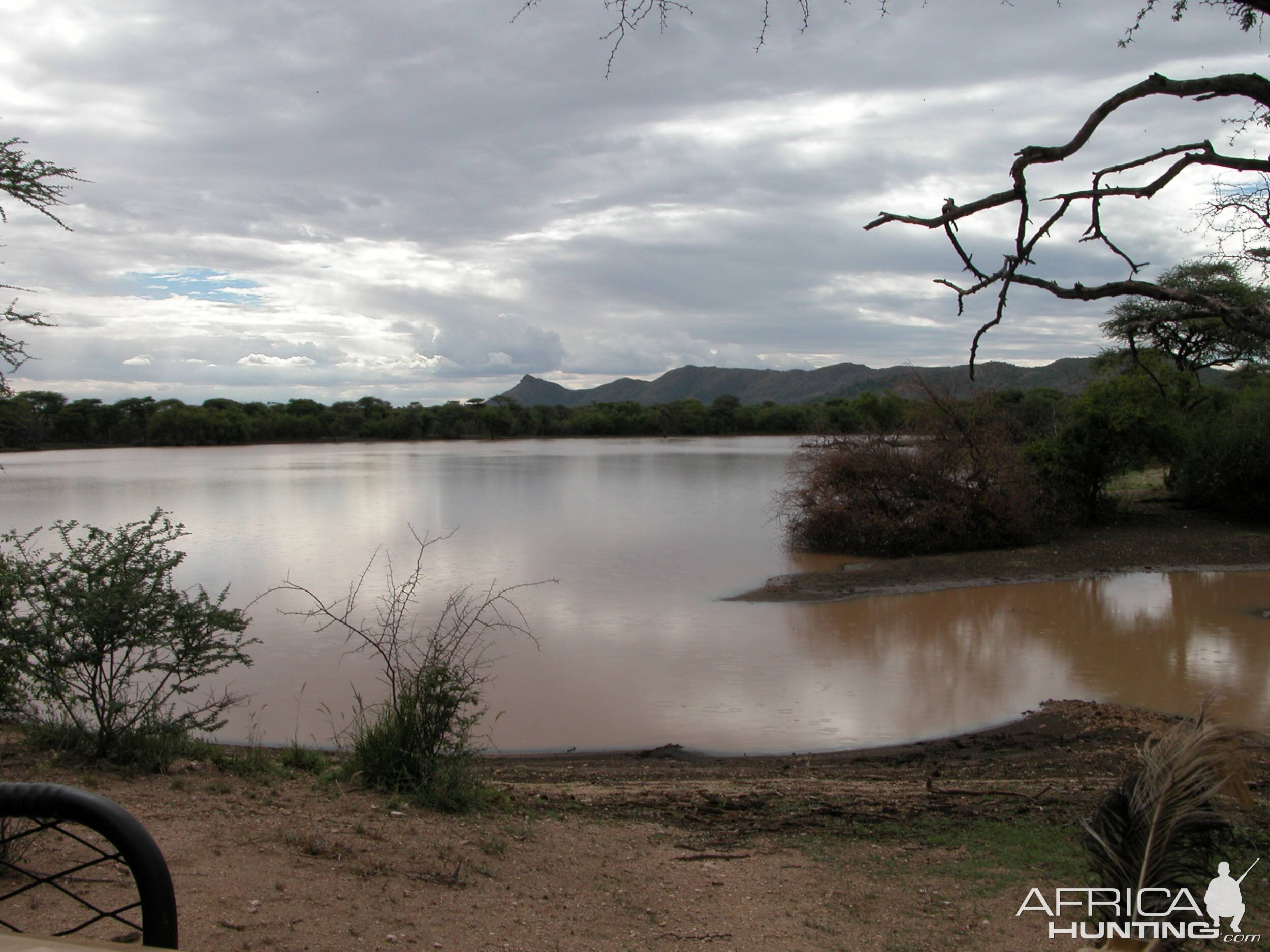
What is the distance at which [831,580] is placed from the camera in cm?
1652

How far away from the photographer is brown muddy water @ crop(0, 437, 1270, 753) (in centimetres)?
920

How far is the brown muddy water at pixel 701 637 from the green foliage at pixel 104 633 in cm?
259

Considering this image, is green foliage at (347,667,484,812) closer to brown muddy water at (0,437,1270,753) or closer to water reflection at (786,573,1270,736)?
brown muddy water at (0,437,1270,753)

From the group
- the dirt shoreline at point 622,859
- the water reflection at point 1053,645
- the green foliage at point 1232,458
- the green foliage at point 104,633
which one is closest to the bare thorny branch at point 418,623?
the green foliage at point 104,633

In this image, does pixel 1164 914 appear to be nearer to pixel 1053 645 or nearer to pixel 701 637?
pixel 701 637

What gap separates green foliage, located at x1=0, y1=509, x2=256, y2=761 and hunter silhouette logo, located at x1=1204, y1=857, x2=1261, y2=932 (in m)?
5.37

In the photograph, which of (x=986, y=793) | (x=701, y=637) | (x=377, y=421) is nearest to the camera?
(x=986, y=793)

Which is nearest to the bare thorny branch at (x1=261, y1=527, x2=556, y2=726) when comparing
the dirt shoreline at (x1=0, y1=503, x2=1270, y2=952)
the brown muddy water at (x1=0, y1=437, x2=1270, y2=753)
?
the brown muddy water at (x1=0, y1=437, x2=1270, y2=753)

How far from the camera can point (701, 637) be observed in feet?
41.2

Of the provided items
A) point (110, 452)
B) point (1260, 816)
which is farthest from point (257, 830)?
point (110, 452)

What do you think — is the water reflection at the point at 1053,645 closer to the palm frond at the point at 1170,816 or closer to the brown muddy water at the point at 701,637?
the brown muddy water at the point at 701,637

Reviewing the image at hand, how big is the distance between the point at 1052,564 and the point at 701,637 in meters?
8.52

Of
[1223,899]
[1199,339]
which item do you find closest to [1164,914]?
[1223,899]

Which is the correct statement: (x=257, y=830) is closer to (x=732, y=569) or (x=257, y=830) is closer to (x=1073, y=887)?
(x=1073, y=887)
